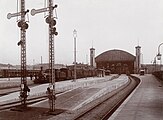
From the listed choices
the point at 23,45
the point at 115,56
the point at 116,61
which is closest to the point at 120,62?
the point at 116,61

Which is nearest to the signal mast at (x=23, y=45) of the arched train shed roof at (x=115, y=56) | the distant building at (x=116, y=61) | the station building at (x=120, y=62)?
the station building at (x=120, y=62)

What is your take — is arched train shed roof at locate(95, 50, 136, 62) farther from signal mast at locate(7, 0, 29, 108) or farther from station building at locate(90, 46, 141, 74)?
signal mast at locate(7, 0, 29, 108)

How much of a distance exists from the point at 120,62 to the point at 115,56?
6858 millimetres

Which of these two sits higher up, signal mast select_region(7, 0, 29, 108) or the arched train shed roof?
the arched train shed roof

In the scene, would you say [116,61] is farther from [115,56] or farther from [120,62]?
[115,56]

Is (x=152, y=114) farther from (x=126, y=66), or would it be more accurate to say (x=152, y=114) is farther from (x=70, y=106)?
(x=126, y=66)

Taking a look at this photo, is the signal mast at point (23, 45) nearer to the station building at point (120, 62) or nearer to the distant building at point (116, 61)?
the station building at point (120, 62)

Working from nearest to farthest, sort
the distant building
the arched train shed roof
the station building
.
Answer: the station building, the distant building, the arched train shed roof

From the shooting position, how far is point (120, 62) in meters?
132

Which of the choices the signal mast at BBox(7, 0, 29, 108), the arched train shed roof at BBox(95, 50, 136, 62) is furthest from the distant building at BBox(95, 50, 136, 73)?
the signal mast at BBox(7, 0, 29, 108)

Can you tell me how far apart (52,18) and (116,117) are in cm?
741

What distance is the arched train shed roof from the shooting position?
134150 mm

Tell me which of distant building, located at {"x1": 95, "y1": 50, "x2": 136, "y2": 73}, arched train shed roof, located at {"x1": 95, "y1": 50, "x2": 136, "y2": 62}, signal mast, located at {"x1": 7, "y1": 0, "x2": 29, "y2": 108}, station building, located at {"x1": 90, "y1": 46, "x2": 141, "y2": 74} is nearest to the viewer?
signal mast, located at {"x1": 7, "y1": 0, "x2": 29, "y2": 108}

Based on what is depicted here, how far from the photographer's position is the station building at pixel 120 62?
426 feet
